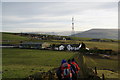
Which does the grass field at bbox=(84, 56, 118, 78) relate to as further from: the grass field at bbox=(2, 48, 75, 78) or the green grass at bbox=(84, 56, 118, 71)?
the grass field at bbox=(2, 48, 75, 78)

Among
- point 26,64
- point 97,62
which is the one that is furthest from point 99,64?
point 26,64

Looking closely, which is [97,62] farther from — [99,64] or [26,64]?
[26,64]

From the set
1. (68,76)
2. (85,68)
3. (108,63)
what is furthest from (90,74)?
(108,63)

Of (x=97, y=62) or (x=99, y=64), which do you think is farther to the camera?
(x=99, y=64)

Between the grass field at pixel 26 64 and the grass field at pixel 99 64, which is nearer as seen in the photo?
the grass field at pixel 99 64

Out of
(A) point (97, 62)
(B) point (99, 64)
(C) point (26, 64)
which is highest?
(A) point (97, 62)

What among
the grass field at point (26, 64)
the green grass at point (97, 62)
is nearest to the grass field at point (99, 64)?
the green grass at point (97, 62)

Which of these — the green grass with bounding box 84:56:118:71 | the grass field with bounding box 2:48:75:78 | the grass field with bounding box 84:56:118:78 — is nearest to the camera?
the green grass with bounding box 84:56:118:71

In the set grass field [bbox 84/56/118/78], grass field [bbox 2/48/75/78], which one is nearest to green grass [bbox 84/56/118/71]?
grass field [bbox 84/56/118/78]

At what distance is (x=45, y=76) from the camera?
7.86 meters

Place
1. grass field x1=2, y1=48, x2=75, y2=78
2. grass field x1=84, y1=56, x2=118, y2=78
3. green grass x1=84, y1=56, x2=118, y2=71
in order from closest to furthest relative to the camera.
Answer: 1. green grass x1=84, y1=56, x2=118, y2=71
2. grass field x1=84, y1=56, x2=118, y2=78
3. grass field x1=2, y1=48, x2=75, y2=78

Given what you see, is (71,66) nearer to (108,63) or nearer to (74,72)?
(74,72)

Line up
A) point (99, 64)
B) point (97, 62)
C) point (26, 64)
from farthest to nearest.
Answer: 1. point (26, 64)
2. point (99, 64)
3. point (97, 62)

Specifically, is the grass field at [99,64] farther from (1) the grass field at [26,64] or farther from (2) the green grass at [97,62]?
(1) the grass field at [26,64]
